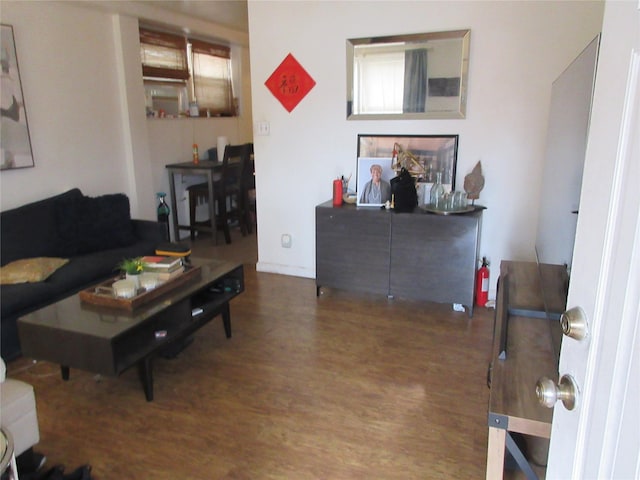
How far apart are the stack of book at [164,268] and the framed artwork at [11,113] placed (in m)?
1.56

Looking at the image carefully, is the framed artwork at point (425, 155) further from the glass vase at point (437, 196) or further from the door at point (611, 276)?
the door at point (611, 276)

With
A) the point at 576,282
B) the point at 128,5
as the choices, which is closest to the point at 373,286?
the point at 576,282

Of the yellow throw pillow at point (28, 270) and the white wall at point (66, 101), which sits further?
the white wall at point (66, 101)

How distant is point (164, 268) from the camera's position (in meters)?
2.55

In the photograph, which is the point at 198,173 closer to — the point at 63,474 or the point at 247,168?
the point at 247,168

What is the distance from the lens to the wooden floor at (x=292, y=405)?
1.87 metres

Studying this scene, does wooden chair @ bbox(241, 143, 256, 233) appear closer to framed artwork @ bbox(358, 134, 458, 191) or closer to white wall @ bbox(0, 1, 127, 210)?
white wall @ bbox(0, 1, 127, 210)

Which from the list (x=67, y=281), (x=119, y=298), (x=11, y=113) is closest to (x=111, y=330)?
(x=119, y=298)

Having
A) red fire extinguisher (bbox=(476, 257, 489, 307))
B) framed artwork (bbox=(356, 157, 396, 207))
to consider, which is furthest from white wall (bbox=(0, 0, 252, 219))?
red fire extinguisher (bbox=(476, 257, 489, 307))

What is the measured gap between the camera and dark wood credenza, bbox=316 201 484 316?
10.0 feet

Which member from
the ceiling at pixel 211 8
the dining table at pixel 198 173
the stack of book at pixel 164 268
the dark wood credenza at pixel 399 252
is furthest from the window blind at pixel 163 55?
the stack of book at pixel 164 268

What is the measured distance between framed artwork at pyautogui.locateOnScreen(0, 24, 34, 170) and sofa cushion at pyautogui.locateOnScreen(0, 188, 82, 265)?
13.8 inches

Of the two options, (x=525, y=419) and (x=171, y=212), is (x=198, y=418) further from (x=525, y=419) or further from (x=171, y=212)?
(x=171, y=212)

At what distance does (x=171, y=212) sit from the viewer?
5.02 m
